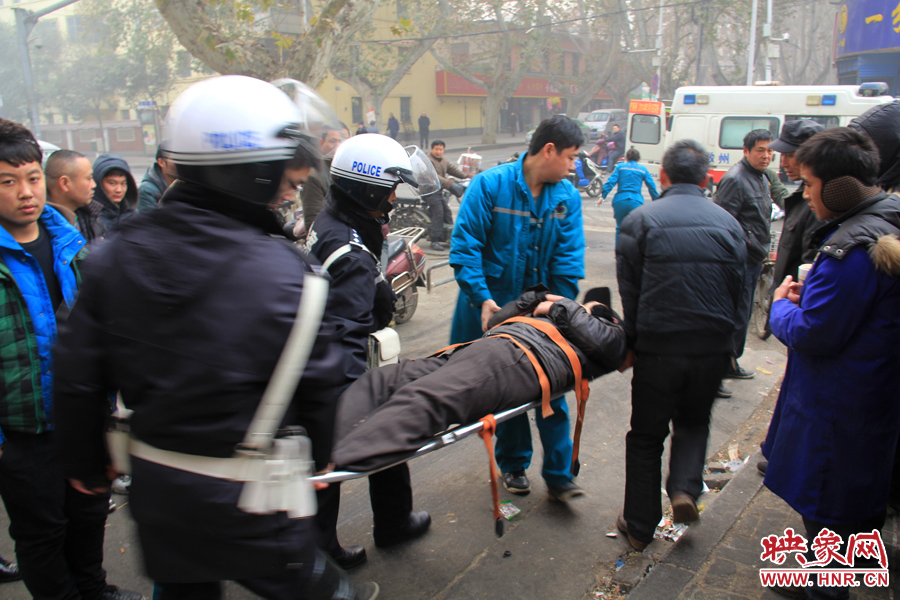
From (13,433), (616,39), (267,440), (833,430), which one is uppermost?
(616,39)

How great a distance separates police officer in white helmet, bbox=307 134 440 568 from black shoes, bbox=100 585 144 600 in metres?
0.81

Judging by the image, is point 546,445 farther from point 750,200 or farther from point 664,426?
point 750,200

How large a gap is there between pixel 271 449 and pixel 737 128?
43.7ft

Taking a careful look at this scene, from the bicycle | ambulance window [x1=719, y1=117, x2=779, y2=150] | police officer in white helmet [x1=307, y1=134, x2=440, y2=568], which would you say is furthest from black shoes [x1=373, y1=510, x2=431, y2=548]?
ambulance window [x1=719, y1=117, x2=779, y2=150]

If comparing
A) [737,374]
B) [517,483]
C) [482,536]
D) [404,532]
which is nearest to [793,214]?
[737,374]

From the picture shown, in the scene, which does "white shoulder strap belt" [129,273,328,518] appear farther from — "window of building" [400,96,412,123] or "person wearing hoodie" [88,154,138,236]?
Answer: "window of building" [400,96,412,123]

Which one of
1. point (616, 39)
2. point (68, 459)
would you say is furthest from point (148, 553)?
point (616, 39)

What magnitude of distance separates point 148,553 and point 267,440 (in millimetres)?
427

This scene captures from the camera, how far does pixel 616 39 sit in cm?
3312

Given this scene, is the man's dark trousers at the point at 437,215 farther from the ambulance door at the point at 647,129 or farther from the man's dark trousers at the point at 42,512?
the man's dark trousers at the point at 42,512

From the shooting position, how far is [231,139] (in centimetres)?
145

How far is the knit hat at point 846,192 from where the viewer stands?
7.75 ft

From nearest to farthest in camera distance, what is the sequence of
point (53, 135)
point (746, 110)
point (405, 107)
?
point (746, 110)
point (53, 135)
point (405, 107)

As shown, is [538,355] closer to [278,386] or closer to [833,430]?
[833,430]
